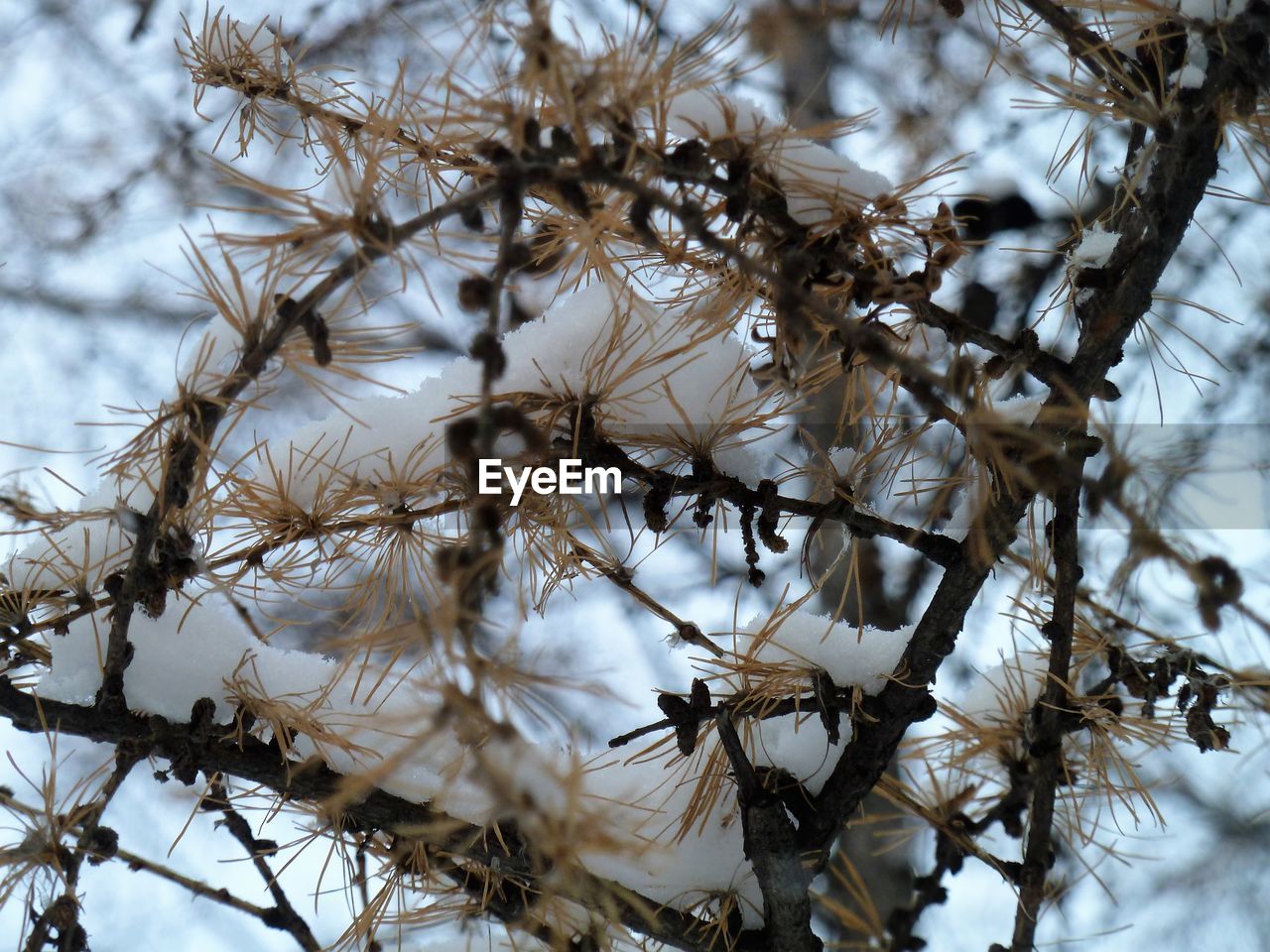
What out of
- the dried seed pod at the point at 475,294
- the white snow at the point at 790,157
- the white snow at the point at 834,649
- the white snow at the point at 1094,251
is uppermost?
the white snow at the point at 1094,251

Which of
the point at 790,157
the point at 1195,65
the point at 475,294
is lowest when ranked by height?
the point at 475,294

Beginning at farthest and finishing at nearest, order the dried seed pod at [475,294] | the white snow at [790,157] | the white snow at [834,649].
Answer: the white snow at [834,649]
the white snow at [790,157]
the dried seed pod at [475,294]

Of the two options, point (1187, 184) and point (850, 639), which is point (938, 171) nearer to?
point (1187, 184)

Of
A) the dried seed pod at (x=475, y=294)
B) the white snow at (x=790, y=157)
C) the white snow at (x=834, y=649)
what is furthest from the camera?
the white snow at (x=834, y=649)

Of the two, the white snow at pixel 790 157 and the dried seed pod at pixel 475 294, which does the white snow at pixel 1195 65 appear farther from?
the dried seed pod at pixel 475 294

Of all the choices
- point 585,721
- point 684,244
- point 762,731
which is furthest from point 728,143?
point 585,721

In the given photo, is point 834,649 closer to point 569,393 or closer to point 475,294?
point 569,393

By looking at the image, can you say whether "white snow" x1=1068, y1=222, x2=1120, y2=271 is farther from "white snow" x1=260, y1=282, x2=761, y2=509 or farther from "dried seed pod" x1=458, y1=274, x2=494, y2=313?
"dried seed pod" x1=458, y1=274, x2=494, y2=313

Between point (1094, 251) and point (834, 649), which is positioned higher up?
point (1094, 251)

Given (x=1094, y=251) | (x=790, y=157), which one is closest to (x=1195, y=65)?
(x=1094, y=251)

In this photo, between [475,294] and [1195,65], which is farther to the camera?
[1195,65]

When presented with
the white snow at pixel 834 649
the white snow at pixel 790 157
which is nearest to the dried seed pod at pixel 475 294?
the white snow at pixel 790 157

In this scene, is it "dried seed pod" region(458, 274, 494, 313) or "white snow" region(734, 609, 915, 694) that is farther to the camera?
"white snow" region(734, 609, 915, 694)

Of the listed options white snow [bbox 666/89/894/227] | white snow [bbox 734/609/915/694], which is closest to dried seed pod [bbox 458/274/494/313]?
white snow [bbox 666/89/894/227]
